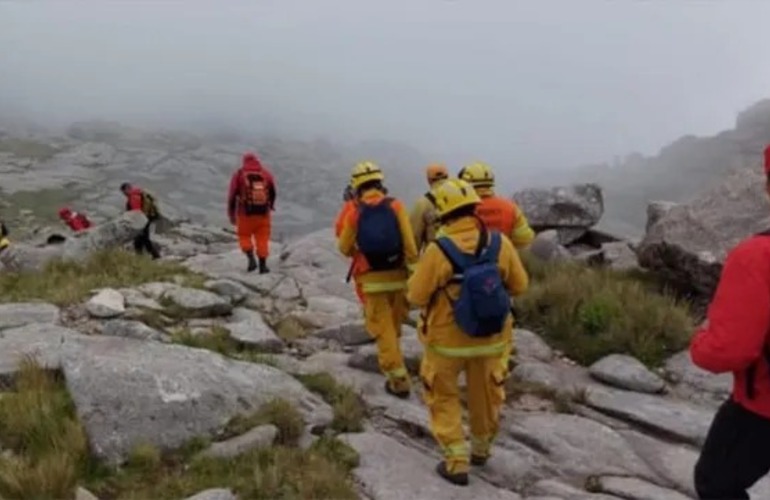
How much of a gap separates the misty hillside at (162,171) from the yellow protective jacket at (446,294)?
8166 centimetres

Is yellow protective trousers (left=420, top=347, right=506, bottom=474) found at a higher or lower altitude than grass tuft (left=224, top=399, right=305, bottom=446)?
higher

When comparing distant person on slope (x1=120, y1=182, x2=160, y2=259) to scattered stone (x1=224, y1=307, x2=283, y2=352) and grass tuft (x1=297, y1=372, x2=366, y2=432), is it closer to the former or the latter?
scattered stone (x1=224, y1=307, x2=283, y2=352)

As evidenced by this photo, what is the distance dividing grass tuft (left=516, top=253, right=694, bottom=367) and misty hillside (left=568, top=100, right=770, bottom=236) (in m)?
57.1

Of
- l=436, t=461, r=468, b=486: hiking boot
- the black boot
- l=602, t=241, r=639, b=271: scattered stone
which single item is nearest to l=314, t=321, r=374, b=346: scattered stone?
l=436, t=461, r=468, b=486: hiking boot

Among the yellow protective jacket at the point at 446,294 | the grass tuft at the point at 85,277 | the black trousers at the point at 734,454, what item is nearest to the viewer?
the black trousers at the point at 734,454

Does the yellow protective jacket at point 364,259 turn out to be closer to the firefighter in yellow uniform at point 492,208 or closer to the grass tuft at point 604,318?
the firefighter in yellow uniform at point 492,208

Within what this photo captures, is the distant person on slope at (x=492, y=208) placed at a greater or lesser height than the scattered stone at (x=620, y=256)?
greater

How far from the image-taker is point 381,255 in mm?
8805

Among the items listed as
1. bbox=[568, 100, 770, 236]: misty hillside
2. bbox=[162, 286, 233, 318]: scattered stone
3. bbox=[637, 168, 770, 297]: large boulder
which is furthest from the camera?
bbox=[568, 100, 770, 236]: misty hillside

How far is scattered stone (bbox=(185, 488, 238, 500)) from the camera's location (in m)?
6.25

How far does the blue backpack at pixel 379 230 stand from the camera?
8695mm

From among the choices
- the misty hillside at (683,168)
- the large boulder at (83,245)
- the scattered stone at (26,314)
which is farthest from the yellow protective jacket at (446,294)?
the misty hillside at (683,168)


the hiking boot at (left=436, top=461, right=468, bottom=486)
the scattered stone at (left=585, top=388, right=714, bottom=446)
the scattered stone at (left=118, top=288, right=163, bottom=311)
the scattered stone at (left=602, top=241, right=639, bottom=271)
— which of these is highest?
the scattered stone at (left=602, top=241, right=639, bottom=271)

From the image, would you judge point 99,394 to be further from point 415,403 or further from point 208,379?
point 415,403
